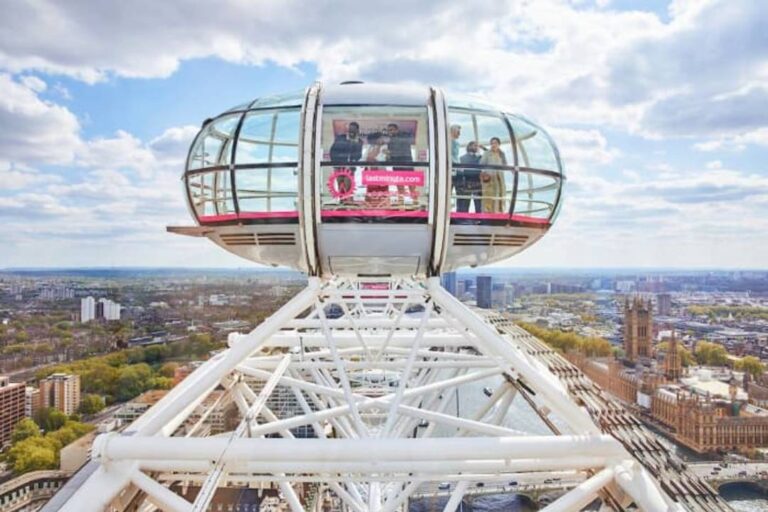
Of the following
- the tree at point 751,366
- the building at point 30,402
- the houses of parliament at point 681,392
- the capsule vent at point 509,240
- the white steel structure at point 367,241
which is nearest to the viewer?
the white steel structure at point 367,241

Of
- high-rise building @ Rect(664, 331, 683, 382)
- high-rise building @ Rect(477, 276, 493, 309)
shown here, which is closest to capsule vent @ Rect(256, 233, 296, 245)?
high-rise building @ Rect(664, 331, 683, 382)

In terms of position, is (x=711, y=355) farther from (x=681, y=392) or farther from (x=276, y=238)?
(x=276, y=238)

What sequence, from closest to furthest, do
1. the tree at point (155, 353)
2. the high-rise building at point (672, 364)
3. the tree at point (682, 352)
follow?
the high-rise building at point (672, 364)
the tree at point (155, 353)
the tree at point (682, 352)

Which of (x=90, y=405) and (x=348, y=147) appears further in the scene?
(x=90, y=405)

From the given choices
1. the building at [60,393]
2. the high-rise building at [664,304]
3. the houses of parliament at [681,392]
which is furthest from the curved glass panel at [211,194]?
the high-rise building at [664,304]

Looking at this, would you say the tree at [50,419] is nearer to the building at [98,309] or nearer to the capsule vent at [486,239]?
the building at [98,309]

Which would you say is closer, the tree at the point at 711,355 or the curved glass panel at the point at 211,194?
the curved glass panel at the point at 211,194

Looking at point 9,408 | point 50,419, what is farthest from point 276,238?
point 9,408
